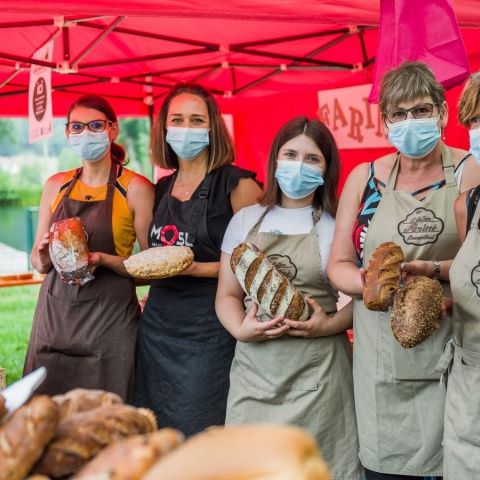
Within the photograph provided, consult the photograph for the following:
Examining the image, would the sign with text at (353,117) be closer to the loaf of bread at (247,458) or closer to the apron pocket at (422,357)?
the apron pocket at (422,357)

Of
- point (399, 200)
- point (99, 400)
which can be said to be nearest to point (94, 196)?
point (399, 200)

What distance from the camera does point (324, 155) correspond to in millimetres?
2549

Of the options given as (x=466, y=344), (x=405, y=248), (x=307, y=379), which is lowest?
(x=307, y=379)

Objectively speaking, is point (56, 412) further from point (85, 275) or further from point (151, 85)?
point (151, 85)

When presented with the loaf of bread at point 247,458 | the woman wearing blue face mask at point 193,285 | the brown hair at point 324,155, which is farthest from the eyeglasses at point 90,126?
the loaf of bread at point 247,458

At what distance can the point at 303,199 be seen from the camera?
8.48 feet

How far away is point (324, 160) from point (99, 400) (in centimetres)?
150

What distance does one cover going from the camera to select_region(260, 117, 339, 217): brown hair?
8.34ft

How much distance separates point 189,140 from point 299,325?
893 millimetres

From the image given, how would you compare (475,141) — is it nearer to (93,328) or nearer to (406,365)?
(406,365)

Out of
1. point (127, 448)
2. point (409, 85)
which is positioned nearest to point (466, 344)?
point (409, 85)

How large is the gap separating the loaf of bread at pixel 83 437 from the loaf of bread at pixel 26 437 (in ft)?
0.08

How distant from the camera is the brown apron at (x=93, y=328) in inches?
115

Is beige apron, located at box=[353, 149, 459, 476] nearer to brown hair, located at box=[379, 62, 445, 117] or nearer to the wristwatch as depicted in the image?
the wristwatch
